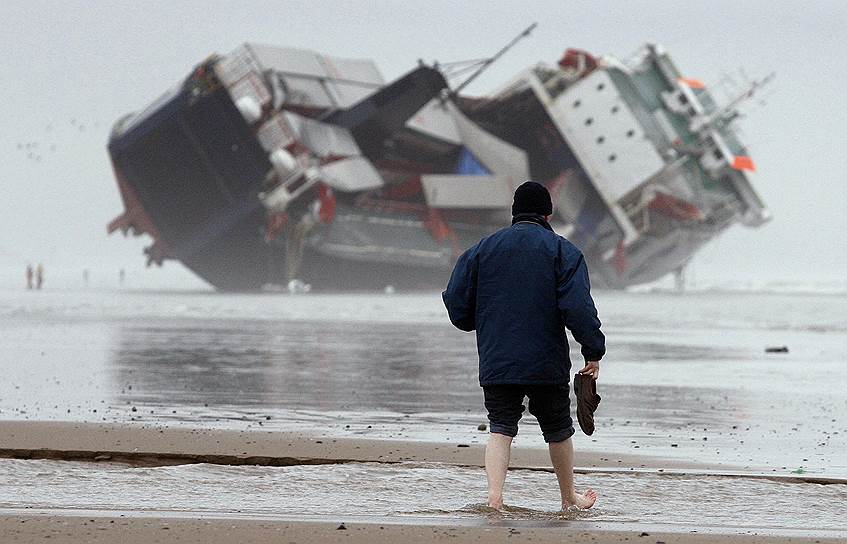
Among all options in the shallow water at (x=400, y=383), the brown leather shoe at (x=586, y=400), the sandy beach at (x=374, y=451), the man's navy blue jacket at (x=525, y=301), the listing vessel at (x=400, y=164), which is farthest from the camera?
the listing vessel at (x=400, y=164)

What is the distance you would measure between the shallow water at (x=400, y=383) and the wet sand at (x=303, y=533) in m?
2.64

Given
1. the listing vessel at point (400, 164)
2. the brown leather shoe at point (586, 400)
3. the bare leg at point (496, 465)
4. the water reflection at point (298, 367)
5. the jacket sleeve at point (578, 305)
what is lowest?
the listing vessel at point (400, 164)

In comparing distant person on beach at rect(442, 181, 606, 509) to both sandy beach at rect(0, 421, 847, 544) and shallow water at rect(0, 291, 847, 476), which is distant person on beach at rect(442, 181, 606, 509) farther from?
shallow water at rect(0, 291, 847, 476)

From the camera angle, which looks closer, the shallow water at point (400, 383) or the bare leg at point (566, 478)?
the bare leg at point (566, 478)

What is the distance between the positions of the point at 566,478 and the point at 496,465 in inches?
13.0

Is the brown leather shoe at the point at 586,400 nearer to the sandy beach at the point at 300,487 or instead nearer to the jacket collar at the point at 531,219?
the sandy beach at the point at 300,487

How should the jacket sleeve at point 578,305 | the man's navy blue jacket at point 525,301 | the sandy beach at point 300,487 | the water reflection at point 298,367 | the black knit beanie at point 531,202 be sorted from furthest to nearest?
the water reflection at point 298,367 → the black knit beanie at point 531,202 → the man's navy blue jacket at point 525,301 → the jacket sleeve at point 578,305 → the sandy beach at point 300,487

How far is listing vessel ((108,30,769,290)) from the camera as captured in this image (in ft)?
186

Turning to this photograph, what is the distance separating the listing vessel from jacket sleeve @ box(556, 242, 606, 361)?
48.9 meters

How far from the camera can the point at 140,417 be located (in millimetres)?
11094

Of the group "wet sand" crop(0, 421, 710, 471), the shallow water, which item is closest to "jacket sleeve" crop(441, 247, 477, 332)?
"wet sand" crop(0, 421, 710, 471)

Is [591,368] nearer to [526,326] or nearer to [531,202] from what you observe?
[526,326]

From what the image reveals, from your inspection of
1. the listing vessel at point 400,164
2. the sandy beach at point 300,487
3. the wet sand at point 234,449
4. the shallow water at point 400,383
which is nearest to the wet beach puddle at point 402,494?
the sandy beach at point 300,487

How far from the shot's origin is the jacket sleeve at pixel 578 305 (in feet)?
22.6
